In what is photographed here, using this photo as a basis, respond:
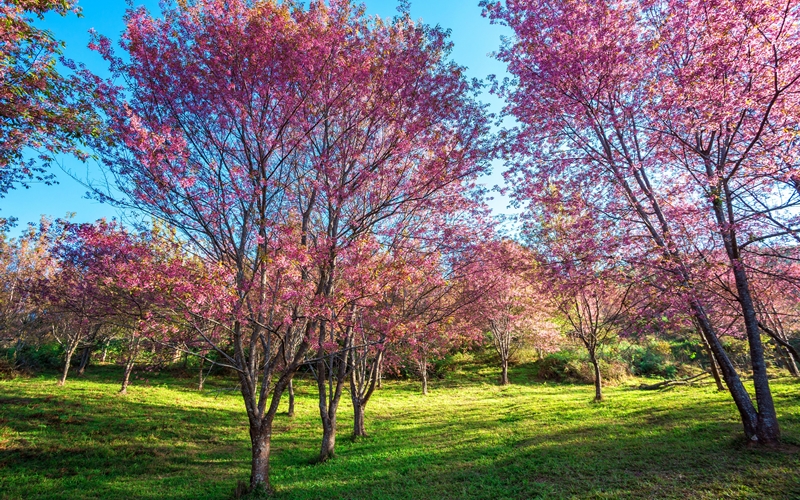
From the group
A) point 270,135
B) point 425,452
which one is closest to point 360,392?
point 425,452

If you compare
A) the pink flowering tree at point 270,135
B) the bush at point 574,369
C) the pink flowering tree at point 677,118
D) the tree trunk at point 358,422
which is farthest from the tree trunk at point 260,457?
the bush at point 574,369

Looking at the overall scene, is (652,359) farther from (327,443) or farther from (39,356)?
(39,356)

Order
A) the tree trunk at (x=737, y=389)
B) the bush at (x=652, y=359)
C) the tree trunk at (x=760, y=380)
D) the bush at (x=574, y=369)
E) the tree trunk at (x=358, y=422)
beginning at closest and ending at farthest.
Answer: the tree trunk at (x=760, y=380)
the tree trunk at (x=737, y=389)
the tree trunk at (x=358, y=422)
the bush at (x=574, y=369)
the bush at (x=652, y=359)

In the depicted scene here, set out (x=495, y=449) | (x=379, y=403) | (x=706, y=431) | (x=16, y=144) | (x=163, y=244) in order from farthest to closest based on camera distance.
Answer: (x=379, y=403) < (x=495, y=449) < (x=706, y=431) < (x=163, y=244) < (x=16, y=144)

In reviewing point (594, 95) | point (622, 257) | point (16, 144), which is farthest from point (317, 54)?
point (622, 257)

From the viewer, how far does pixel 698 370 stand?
2392 centimetres

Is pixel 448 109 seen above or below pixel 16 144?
above

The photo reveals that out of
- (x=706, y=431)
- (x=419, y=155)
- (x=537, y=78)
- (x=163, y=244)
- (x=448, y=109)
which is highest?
(x=537, y=78)

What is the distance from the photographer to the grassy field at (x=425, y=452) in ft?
19.9

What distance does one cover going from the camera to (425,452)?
946cm

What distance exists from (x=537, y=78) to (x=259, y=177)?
7.24 m

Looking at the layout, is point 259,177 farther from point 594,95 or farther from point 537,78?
point 594,95

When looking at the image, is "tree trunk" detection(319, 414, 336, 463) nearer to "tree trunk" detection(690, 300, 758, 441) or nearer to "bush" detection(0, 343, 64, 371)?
"tree trunk" detection(690, 300, 758, 441)

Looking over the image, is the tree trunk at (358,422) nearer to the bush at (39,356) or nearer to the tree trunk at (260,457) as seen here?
the tree trunk at (260,457)
